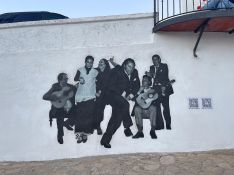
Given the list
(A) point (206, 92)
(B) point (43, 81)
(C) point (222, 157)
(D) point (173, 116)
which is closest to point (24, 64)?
(B) point (43, 81)

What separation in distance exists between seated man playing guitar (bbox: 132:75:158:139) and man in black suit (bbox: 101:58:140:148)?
6.0 inches

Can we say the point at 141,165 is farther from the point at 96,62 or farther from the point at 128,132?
the point at 96,62

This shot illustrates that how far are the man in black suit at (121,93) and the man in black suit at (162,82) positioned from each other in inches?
16.6

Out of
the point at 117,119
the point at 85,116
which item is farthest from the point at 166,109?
the point at 85,116

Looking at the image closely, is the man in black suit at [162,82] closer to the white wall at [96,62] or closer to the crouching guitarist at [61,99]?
the white wall at [96,62]

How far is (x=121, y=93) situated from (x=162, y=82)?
39.3 inches

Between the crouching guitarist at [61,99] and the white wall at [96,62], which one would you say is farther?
the crouching guitarist at [61,99]

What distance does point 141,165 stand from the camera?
28.0 ft

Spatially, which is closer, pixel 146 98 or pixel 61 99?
pixel 146 98

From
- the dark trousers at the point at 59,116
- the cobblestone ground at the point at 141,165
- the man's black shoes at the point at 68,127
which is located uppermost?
the dark trousers at the point at 59,116

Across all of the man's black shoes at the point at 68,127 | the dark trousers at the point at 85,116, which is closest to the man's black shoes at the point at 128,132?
the dark trousers at the point at 85,116

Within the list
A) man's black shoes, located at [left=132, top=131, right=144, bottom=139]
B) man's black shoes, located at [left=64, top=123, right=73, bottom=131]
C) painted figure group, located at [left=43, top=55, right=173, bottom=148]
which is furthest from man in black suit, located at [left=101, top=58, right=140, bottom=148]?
man's black shoes, located at [left=64, top=123, right=73, bottom=131]

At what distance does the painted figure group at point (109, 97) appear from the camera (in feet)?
30.2

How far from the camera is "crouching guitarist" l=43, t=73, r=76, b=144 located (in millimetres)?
9453
